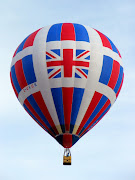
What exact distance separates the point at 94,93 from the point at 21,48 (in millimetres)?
4559

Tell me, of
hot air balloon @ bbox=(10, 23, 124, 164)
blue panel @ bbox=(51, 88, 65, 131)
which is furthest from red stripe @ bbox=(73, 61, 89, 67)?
blue panel @ bbox=(51, 88, 65, 131)

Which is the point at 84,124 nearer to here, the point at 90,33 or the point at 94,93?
the point at 94,93

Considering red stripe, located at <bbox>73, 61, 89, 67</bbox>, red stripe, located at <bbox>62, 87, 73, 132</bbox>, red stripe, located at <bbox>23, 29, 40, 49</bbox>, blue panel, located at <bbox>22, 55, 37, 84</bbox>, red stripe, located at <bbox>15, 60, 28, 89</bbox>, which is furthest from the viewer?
red stripe, located at <bbox>23, 29, 40, 49</bbox>

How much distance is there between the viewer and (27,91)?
3538 cm

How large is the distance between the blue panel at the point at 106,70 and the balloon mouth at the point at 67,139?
3.10 meters

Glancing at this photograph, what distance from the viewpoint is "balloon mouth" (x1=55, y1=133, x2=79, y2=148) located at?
3482 cm

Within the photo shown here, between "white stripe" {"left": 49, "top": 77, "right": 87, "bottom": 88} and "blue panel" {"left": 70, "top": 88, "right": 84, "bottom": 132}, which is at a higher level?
"white stripe" {"left": 49, "top": 77, "right": 87, "bottom": 88}

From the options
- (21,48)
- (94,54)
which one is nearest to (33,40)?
(21,48)

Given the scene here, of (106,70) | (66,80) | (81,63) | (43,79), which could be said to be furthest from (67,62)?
(106,70)

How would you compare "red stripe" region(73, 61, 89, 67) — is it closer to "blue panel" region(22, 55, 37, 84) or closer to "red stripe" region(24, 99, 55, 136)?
"blue panel" region(22, 55, 37, 84)

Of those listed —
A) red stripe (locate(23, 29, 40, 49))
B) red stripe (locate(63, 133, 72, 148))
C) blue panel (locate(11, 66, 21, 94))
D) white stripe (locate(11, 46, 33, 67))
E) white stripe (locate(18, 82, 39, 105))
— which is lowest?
red stripe (locate(63, 133, 72, 148))

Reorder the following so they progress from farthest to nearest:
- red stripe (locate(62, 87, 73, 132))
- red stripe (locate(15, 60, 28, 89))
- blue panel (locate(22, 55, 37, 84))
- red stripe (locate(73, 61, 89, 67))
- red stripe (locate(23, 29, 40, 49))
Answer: red stripe (locate(23, 29, 40, 49)), red stripe (locate(15, 60, 28, 89)), blue panel (locate(22, 55, 37, 84)), red stripe (locate(73, 61, 89, 67)), red stripe (locate(62, 87, 73, 132))

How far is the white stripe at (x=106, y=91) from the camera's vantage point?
35056mm

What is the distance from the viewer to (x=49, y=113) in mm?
34812
